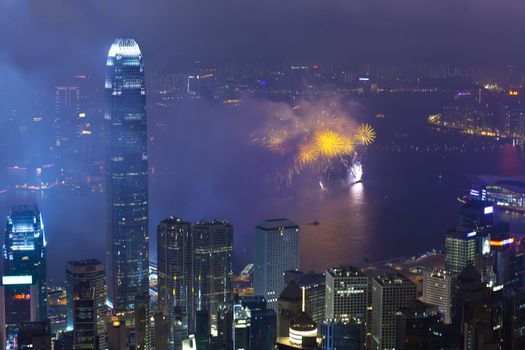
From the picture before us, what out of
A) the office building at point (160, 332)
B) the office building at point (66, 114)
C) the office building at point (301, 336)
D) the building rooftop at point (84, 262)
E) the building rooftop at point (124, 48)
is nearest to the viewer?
the office building at point (301, 336)

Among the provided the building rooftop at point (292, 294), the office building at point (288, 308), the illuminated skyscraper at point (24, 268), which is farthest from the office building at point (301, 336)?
the illuminated skyscraper at point (24, 268)

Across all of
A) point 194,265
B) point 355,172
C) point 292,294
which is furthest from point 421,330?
point 355,172

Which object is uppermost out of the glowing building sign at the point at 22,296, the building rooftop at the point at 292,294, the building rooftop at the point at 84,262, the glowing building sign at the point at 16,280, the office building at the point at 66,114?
the office building at the point at 66,114

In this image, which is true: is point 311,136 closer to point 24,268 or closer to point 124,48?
point 124,48

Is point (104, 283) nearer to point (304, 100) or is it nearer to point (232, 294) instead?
point (232, 294)

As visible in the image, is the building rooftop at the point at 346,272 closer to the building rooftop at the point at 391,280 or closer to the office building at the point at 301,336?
the building rooftop at the point at 391,280

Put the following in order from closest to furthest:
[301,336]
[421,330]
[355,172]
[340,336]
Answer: [301,336], [340,336], [421,330], [355,172]
